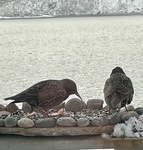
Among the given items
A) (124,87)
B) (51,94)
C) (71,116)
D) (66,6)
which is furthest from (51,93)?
(66,6)

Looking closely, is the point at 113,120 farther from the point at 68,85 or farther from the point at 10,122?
the point at 10,122

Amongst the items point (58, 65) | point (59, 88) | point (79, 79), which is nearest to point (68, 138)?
point (59, 88)

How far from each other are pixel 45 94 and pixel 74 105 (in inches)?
8.0

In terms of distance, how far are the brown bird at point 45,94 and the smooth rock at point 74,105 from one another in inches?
5.9

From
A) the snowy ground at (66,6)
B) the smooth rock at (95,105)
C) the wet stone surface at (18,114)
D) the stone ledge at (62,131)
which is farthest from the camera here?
the snowy ground at (66,6)

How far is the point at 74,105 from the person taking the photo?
A: 144cm

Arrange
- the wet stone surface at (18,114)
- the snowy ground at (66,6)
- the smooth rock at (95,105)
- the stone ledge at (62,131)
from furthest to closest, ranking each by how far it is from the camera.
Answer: the snowy ground at (66,6) < the smooth rock at (95,105) < the wet stone surface at (18,114) < the stone ledge at (62,131)

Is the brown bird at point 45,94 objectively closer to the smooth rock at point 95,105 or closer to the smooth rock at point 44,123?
the smooth rock at point 44,123

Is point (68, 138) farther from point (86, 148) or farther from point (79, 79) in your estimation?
point (79, 79)

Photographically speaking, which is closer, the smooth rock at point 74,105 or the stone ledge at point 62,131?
the stone ledge at point 62,131

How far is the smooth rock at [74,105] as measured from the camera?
1.43 meters

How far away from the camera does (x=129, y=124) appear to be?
123cm

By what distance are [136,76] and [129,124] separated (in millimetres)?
2801

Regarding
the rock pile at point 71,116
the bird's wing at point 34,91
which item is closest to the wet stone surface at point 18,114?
the rock pile at point 71,116
